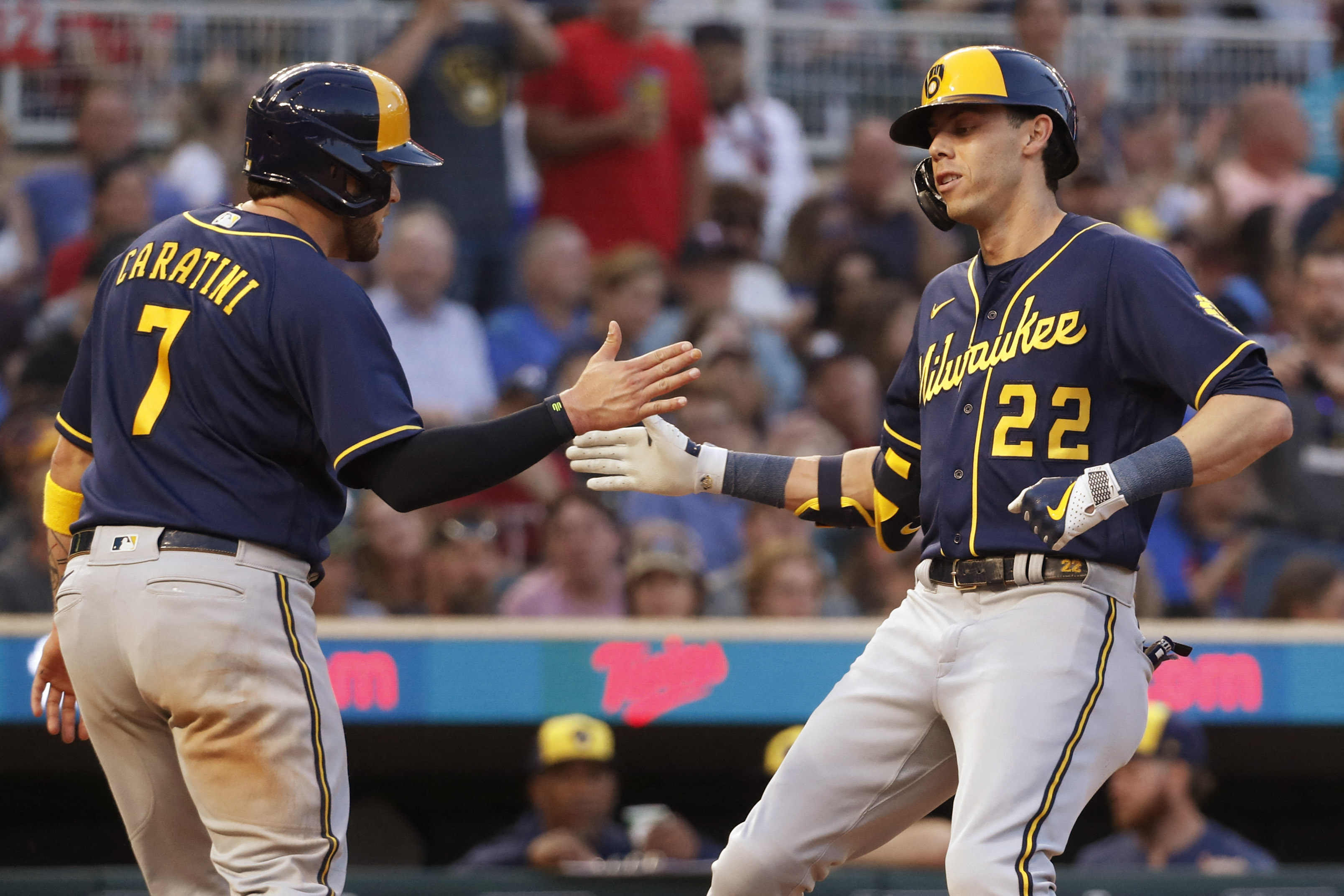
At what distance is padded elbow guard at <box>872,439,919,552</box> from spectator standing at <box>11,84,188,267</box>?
16.9ft

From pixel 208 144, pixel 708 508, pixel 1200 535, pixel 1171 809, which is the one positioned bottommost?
pixel 1171 809

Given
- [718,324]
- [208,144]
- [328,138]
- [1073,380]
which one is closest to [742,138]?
[718,324]

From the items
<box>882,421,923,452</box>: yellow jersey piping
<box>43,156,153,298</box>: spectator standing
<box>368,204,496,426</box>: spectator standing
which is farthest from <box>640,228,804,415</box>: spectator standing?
<box>882,421,923,452</box>: yellow jersey piping

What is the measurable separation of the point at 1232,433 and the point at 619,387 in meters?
1.15

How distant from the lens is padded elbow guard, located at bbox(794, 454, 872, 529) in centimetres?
384

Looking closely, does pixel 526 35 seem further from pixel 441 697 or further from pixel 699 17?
pixel 441 697

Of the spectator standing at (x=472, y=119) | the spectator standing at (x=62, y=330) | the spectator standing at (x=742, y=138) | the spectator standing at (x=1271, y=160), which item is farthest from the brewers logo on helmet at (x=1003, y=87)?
the spectator standing at (x=1271, y=160)

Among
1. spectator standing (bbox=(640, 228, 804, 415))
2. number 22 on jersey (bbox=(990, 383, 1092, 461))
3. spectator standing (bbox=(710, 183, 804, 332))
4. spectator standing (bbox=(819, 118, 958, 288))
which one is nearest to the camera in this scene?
number 22 on jersey (bbox=(990, 383, 1092, 461))

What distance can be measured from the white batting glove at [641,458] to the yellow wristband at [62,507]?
1.06 metres

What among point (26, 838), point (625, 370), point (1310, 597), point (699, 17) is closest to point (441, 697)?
point (26, 838)

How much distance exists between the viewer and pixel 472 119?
320 inches

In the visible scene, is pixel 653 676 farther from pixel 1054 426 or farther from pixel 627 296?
pixel 1054 426

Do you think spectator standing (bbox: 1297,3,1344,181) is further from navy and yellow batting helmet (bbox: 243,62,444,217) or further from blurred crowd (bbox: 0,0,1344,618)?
navy and yellow batting helmet (bbox: 243,62,444,217)

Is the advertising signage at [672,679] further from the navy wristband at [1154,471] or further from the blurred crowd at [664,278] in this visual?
the navy wristband at [1154,471]
